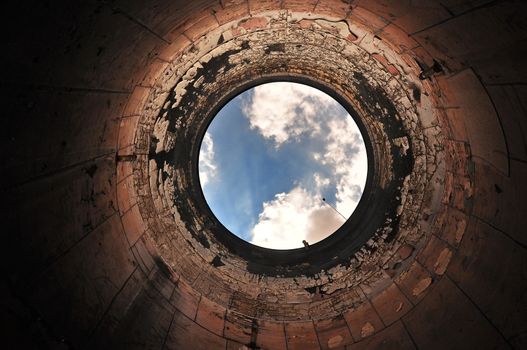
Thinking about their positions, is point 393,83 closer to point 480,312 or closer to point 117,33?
point 480,312

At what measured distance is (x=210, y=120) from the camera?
4.71m

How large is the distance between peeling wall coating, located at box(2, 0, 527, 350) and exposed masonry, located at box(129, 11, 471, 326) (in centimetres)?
3

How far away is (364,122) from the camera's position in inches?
179

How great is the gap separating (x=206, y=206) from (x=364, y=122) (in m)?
2.65

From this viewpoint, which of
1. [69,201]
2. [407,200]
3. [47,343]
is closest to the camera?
[47,343]

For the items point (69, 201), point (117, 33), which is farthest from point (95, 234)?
point (117, 33)

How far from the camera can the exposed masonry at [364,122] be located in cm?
341

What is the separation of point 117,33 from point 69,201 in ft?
4.40

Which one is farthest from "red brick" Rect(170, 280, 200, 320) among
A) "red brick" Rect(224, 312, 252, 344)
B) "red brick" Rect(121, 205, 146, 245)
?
"red brick" Rect(121, 205, 146, 245)

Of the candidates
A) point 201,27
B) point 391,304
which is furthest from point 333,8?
point 391,304

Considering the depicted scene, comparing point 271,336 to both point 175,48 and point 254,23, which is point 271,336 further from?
point 254,23

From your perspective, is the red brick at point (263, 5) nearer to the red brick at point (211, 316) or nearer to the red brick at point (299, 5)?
the red brick at point (299, 5)

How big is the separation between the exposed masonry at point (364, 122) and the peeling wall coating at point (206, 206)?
0.09 feet

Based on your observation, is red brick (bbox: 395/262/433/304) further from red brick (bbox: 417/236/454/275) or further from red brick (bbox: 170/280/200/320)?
red brick (bbox: 170/280/200/320)
